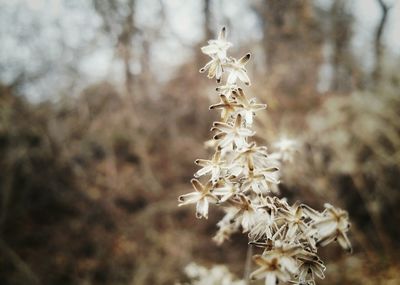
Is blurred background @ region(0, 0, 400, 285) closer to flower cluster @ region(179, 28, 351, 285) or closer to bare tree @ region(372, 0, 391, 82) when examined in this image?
bare tree @ region(372, 0, 391, 82)

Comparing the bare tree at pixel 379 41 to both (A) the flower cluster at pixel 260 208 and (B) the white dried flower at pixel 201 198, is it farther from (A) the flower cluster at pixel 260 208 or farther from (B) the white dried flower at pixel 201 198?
(B) the white dried flower at pixel 201 198

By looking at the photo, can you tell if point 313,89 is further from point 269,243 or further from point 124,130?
point 269,243

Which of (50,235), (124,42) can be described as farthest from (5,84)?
(50,235)

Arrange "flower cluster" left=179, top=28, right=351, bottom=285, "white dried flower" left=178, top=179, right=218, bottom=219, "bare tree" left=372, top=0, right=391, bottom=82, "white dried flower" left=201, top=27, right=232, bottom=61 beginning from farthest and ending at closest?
"bare tree" left=372, top=0, right=391, bottom=82 < "white dried flower" left=201, top=27, right=232, bottom=61 < "white dried flower" left=178, top=179, right=218, bottom=219 < "flower cluster" left=179, top=28, right=351, bottom=285

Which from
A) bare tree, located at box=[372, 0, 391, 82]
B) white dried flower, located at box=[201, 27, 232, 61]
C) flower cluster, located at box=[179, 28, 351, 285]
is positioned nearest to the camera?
flower cluster, located at box=[179, 28, 351, 285]

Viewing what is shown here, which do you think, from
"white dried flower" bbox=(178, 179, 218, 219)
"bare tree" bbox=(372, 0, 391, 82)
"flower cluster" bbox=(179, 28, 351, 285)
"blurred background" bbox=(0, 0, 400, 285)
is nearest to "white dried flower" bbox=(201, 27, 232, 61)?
"flower cluster" bbox=(179, 28, 351, 285)

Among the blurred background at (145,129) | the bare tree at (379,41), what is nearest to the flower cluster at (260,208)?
the blurred background at (145,129)
